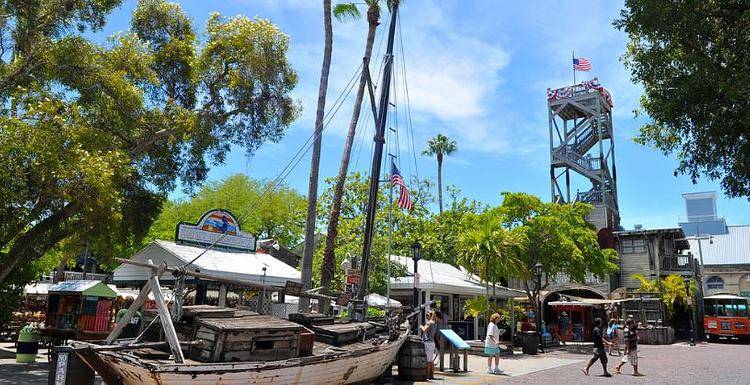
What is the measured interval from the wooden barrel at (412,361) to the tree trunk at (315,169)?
4.07 metres

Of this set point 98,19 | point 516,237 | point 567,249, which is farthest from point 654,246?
point 98,19

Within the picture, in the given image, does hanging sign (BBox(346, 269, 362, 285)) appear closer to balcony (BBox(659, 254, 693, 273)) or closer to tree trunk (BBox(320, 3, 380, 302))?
tree trunk (BBox(320, 3, 380, 302))

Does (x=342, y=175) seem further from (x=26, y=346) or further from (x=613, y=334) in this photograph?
(x=613, y=334)

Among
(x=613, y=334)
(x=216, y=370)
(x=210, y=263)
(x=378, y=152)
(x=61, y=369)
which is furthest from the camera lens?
(x=613, y=334)

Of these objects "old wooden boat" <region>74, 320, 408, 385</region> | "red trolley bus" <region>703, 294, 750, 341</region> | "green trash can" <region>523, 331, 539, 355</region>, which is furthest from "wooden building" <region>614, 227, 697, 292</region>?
"old wooden boat" <region>74, 320, 408, 385</region>

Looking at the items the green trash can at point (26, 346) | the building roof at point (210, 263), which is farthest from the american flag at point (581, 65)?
the green trash can at point (26, 346)

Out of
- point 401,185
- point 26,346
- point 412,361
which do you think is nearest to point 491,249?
point 401,185

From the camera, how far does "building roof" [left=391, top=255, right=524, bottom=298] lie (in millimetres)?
25766

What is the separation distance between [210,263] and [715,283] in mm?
51064

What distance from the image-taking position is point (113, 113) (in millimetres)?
14742

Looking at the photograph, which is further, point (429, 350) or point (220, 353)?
point (429, 350)

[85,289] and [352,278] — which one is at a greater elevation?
[352,278]

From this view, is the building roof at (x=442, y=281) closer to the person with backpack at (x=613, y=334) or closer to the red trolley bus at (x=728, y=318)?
the person with backpack at (x=613, y=334)

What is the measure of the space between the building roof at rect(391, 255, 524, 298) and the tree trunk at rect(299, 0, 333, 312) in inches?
317
